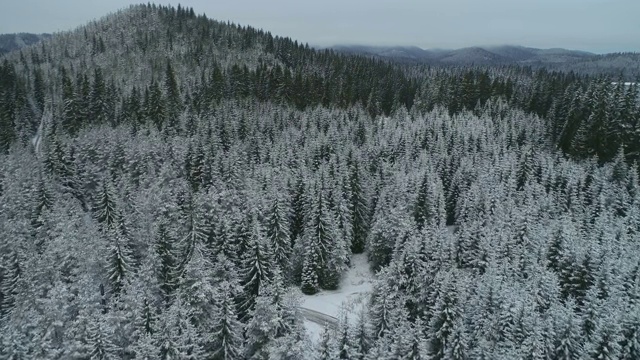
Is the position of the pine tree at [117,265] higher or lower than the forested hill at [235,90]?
lower

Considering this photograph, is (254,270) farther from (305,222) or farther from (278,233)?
(305,222)

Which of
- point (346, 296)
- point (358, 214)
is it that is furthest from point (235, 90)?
point (346, 296)

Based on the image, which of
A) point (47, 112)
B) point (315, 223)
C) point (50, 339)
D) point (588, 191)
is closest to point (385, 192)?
point (315, 223)

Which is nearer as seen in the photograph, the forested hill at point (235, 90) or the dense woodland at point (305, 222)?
the dense woodland at point (305, 222)

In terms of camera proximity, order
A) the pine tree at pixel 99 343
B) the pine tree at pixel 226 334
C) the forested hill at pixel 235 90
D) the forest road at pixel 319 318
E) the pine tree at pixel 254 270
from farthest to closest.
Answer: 1. the forested hill at pixel 235 90
2. the forest road at pixel 319 318
3. the pine tree at pixel 254 270
4. the pine tree at pixel 226 334
5. the pine tree at pixel 99 343

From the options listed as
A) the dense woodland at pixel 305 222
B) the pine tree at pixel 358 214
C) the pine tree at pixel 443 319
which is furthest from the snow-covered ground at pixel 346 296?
the pine tree at pixel 443 319

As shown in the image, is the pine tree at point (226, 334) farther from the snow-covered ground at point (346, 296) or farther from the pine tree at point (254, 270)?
the snow-covered ground at point (346, 296)
